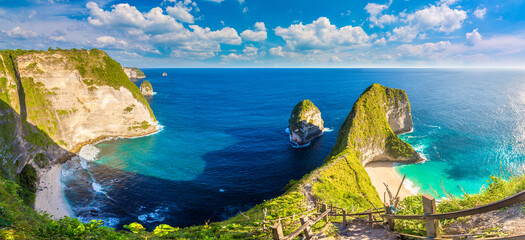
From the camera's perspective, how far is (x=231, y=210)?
32656 mm

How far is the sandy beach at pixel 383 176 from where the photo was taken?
36.3m

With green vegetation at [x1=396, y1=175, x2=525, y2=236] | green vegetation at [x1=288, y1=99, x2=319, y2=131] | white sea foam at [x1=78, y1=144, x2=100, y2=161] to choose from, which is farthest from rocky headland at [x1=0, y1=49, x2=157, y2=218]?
green vegetation at [x1=396, y1=175, x2=525, y2=236]

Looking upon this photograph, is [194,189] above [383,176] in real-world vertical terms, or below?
below

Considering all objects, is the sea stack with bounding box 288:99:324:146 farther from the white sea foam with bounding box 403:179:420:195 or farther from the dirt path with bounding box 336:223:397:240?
the dirt path with bounding box 336:223:397:240

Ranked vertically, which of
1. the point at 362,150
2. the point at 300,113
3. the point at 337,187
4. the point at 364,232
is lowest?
the point at 337,187

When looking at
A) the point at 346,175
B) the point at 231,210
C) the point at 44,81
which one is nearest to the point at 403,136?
the point at 346,175

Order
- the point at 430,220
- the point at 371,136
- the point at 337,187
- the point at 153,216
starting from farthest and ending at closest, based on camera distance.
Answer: the point at 371,136, the point at 153,216, the point at 337,187, the point at 430,220

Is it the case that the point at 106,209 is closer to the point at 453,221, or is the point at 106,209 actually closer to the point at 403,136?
the point at 453,221

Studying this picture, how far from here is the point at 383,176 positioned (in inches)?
1618

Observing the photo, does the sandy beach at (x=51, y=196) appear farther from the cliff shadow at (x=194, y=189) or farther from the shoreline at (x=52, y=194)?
the cliff shadow at (x=194, y=189)

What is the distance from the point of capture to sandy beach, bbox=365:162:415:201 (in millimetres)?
36344

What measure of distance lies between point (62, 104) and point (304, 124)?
59.6 m

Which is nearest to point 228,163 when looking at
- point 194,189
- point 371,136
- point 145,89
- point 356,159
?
point 194,189

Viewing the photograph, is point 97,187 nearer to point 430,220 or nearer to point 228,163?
point 228,163
